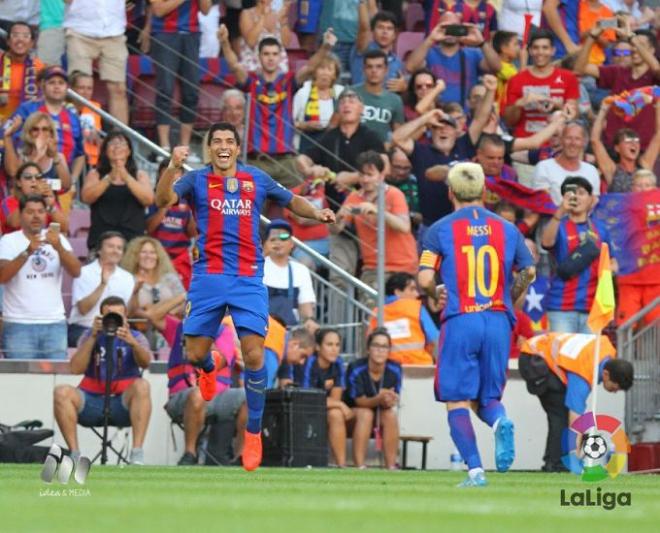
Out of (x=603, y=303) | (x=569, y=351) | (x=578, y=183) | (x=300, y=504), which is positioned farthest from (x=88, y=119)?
(x=300, y=504)

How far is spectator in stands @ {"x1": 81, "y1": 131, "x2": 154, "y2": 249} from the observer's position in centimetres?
1850

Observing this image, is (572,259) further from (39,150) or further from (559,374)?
(39,150)

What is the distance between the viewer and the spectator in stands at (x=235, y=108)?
66.4 ft

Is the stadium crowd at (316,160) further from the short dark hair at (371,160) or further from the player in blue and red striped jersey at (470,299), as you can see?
the player in blue and red striped jersey at (470,299)

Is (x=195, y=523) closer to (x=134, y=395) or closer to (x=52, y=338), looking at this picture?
(x=134, y=395)

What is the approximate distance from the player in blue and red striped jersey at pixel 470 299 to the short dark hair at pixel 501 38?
9875 mm

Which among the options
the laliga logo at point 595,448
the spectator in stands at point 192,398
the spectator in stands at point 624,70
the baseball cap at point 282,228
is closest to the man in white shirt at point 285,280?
the baseball cap at point 282,228

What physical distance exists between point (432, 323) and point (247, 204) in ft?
19.0

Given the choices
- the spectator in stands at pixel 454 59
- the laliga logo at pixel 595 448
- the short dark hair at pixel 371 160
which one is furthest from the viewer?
the spectator in stands at pixel 454 59

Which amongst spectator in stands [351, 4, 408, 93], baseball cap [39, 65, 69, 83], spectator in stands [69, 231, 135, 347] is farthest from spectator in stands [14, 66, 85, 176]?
spectator in stands [351, 4, 408, 93]

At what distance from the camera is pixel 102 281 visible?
17.8 meters

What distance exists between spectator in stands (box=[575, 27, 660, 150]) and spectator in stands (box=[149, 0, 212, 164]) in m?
4.90

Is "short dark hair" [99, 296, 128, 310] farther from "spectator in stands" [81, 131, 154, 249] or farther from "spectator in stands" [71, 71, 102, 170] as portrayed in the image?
"spectator in stands" [71, 71, 102, 170]

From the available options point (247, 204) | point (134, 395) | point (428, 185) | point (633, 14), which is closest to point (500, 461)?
point (247, 204)
